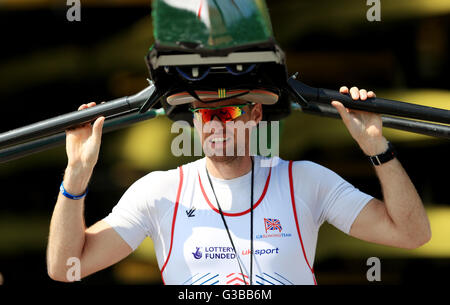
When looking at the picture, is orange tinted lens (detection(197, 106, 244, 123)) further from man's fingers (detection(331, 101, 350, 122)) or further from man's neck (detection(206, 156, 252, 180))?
man's fingers (detection(331, 101, 350, 122))

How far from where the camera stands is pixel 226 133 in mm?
1910

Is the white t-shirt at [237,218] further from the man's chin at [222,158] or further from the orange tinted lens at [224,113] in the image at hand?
the orange tinted lens at [224,113]

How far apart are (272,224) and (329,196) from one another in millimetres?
222

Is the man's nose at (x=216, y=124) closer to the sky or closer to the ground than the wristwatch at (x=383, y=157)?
closer to the sky

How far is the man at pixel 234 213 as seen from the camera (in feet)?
6.14

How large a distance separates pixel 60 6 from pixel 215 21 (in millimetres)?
2592

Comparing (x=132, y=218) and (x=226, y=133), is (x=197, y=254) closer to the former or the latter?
(x=132, y=218)

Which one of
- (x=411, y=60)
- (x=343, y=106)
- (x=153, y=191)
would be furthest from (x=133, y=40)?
(x=343, y=106)

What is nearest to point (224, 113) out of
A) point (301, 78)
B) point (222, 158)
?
point (222, 158)

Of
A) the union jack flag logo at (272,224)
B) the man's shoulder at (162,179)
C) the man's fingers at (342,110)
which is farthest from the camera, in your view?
the man's shoulder at (162,179)

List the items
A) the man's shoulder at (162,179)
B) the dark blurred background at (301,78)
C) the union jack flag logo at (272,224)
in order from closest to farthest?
the union jack flag logo at (272,224) < the man's shoulder at (162,179) < the dark blurred background at (301,78)

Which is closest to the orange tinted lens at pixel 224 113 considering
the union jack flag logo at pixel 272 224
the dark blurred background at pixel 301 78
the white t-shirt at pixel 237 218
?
the white t-shirt at pixel 237 218

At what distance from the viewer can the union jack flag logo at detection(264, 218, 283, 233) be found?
1.94m

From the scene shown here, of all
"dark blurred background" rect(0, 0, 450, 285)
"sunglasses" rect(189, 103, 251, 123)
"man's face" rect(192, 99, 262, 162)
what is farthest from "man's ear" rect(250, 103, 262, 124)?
"dark blurred background" rect(0, 0, 450, 285)
